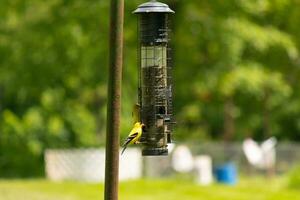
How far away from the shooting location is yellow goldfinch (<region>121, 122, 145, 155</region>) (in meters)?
7.53

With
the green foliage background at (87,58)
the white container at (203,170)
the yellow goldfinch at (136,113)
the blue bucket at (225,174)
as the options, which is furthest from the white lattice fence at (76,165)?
the yellow goldfinch at (136,113)

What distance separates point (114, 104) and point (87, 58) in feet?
58.4

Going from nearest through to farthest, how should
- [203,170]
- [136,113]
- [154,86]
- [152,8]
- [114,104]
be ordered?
[114,104] → [152,8] → [136,113] → [154,86] → [203,170]

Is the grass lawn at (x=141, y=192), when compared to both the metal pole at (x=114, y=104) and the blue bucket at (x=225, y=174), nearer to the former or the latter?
the blue bucket at (x=225, y=174)

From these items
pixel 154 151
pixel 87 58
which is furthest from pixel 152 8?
pixel 87 58

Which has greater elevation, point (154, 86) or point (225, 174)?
point (154, 86)

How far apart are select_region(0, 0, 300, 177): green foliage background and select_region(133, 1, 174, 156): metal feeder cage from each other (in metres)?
15.0

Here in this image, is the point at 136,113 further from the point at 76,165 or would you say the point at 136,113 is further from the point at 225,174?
the point at 225,174

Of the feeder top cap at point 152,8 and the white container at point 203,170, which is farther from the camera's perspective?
the white container at point 203,170

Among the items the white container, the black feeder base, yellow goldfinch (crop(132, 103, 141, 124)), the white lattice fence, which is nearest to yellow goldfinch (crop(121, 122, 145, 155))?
yellow goldfinch (crop(132, 103, 141, 124))

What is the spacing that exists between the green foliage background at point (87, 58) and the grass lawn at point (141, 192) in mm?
4907

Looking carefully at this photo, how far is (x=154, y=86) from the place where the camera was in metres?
8.16

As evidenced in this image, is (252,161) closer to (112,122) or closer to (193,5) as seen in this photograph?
(193,5)

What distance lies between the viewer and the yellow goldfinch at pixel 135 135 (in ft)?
24.7
